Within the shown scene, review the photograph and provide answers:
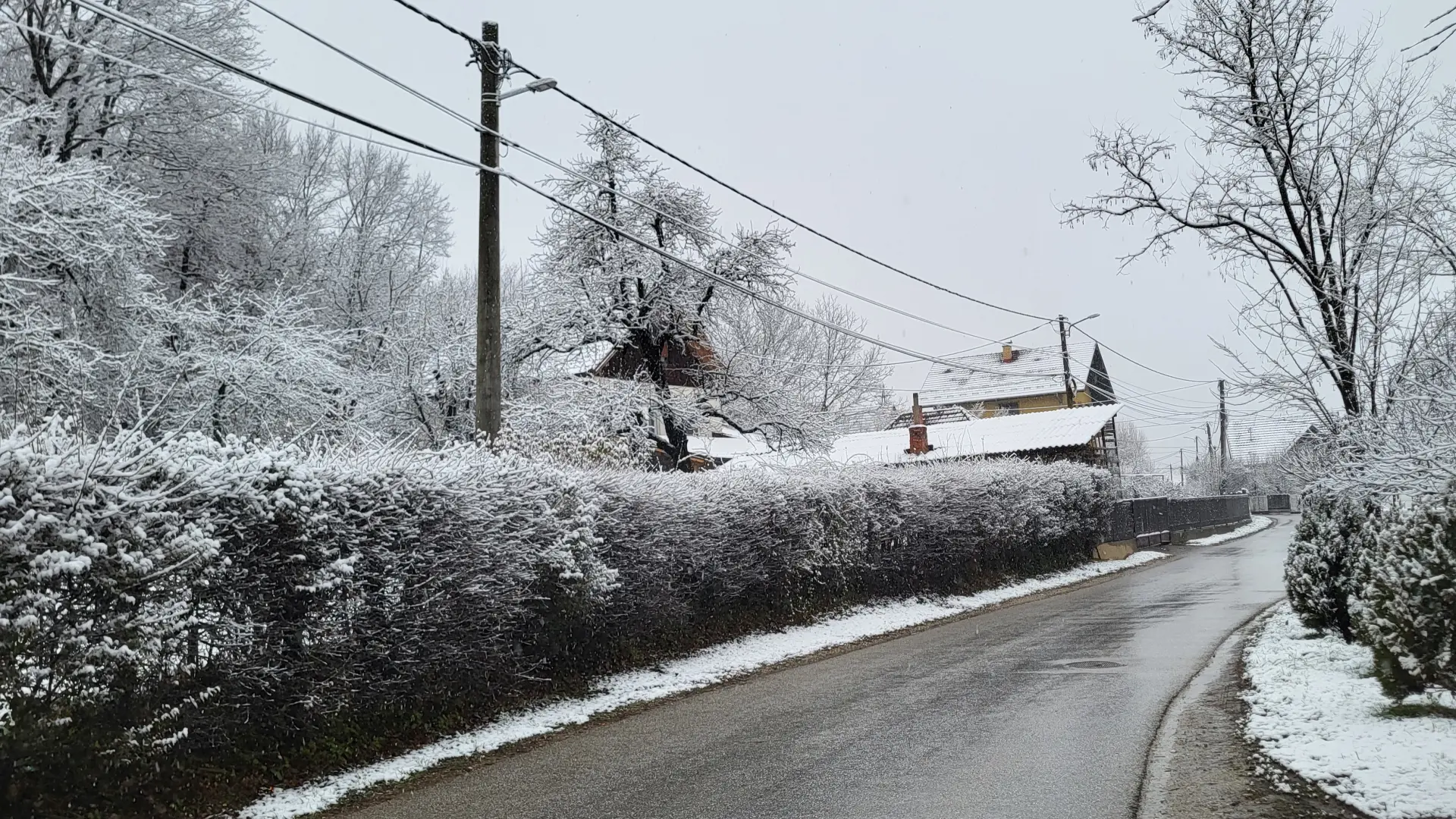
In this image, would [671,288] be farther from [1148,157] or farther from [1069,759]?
[1069,759]

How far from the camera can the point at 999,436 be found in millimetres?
39875

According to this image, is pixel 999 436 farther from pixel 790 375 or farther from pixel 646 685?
pixel 646 685

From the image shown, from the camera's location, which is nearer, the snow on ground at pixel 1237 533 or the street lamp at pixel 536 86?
the street lamp at pixel 536 86

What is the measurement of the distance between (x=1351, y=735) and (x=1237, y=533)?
43810mm

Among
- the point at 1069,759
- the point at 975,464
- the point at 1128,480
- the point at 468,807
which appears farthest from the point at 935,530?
the point at 1128,480

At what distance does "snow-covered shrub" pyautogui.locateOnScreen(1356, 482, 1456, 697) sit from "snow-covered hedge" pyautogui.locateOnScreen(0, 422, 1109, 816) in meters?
6.48

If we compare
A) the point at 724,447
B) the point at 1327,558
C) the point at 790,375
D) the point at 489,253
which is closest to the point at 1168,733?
the point at 1327,558

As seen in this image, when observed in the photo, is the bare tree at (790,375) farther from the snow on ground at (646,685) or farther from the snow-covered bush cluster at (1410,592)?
the snow-covered bush cluster at (1410,592)

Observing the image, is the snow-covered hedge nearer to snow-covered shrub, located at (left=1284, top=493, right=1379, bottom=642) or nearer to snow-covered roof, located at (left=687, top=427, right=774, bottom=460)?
snow-covered shrub, located at (left=1284, top=493, right=1379, bottom=642)

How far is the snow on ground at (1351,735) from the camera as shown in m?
5.80

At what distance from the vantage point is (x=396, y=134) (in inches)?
401

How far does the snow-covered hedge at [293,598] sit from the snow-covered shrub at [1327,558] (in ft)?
21.2

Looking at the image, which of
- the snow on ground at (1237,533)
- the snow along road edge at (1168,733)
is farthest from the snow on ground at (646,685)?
the snow on ground at (1237,533)

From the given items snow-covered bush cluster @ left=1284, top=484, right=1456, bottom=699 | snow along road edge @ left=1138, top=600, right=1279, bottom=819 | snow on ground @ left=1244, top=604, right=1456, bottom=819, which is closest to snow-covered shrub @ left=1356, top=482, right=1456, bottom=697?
snow-covered bush cluster @ left=1284, top=484, right=1456, bottom=699
